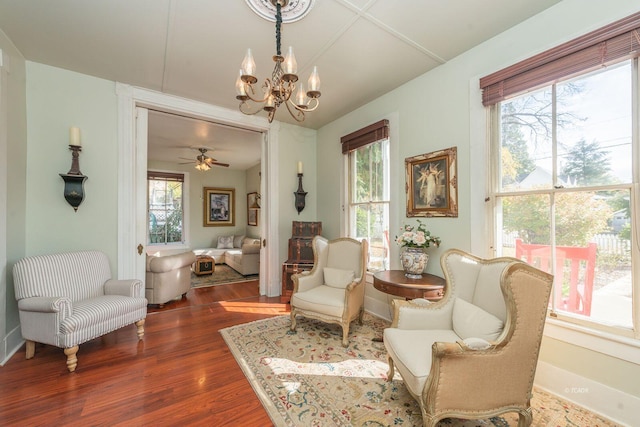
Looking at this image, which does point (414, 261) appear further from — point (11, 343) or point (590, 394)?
point (11, 343)

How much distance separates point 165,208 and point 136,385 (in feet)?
19.6

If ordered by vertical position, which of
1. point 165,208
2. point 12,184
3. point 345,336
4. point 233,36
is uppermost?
point 233,36

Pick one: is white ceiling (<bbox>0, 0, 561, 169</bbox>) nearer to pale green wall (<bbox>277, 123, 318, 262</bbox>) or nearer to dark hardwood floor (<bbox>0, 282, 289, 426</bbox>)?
pale green wall (<bbox>277, 123, 318, 262</bbox>)

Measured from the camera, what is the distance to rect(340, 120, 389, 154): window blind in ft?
10.5

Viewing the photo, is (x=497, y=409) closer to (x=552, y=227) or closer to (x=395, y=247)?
(x=552, y=227)

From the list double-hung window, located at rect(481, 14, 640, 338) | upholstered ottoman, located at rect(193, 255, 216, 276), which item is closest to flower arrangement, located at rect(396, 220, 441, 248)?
double-hung window, located at rect(481, 14, 640, 338)

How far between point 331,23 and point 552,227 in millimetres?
2327

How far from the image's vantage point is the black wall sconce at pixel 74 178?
8.92 feet

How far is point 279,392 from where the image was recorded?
1.87 metres

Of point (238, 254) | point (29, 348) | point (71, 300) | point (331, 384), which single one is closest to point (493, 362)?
point (331, 384)

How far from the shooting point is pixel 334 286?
3076 millimetres

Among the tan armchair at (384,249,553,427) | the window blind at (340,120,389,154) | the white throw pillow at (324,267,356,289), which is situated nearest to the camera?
the tan armchair at (384,249,553,427)

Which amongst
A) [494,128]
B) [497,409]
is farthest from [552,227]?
[497,409]

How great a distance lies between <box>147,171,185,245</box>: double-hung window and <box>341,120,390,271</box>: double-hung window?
5.37 meters
